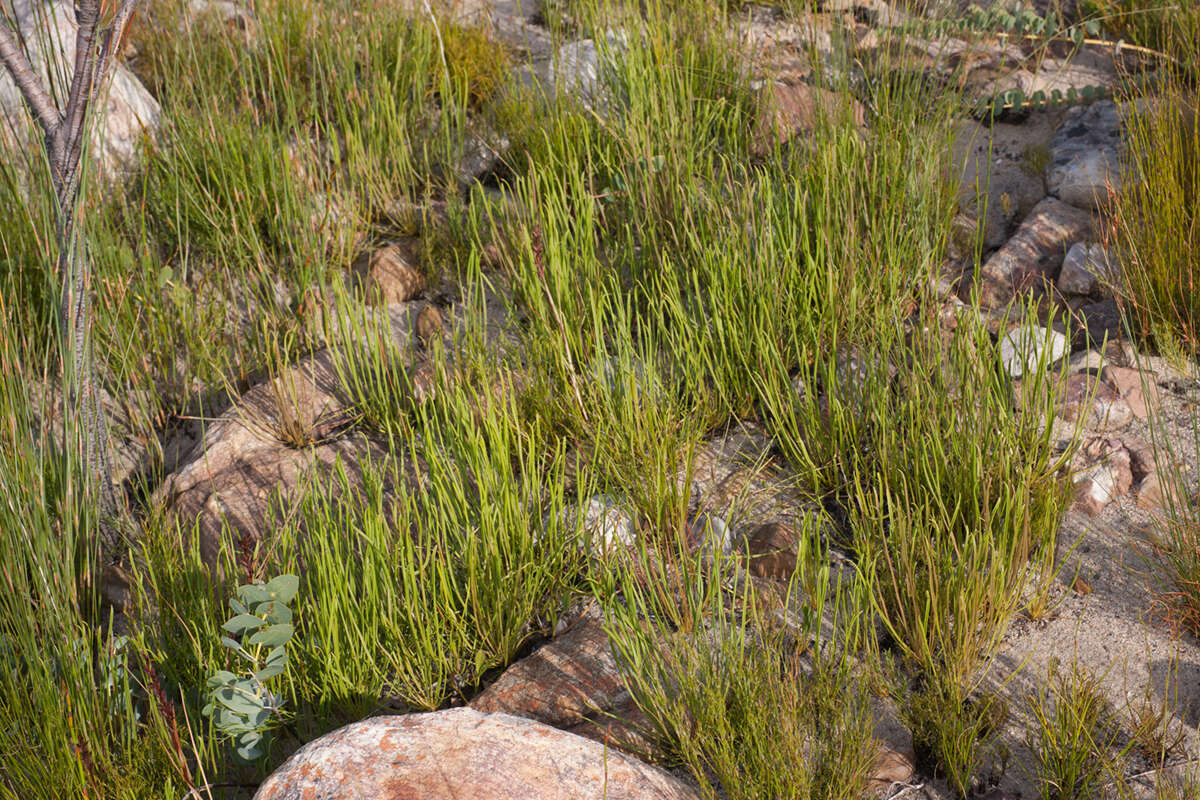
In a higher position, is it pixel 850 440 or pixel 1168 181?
pixel 1168 181

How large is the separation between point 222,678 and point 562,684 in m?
0.63

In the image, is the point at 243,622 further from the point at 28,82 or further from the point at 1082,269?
the point at 1082,269

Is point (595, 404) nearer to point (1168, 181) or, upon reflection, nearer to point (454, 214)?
point (454, 214)

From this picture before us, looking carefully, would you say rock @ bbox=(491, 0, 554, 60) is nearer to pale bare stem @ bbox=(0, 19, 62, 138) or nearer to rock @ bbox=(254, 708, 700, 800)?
pale bare stem @ bbox=(0, 19, 62, 138)

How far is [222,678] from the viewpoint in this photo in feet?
5.69

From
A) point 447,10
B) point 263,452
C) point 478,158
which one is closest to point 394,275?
point 478,158

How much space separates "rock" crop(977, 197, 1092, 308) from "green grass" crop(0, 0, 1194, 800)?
22cm

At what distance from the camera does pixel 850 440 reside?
235cm

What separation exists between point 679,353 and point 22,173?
2.04 metres

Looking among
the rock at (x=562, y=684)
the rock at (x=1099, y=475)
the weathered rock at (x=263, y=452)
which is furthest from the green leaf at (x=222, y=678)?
the rock at (x=1099, y=475)

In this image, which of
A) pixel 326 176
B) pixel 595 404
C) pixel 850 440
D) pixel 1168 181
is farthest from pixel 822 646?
pixel 326 176

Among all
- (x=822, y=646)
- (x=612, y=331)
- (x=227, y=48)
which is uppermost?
(x=227, y=48)

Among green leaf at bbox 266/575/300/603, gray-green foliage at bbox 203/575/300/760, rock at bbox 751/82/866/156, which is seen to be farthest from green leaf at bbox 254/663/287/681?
rock at bbox 751/82/866/156

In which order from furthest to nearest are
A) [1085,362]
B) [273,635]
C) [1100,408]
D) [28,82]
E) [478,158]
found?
[478,158] < [1085,362] < [1100,408] < [28,82] < [273,635]
